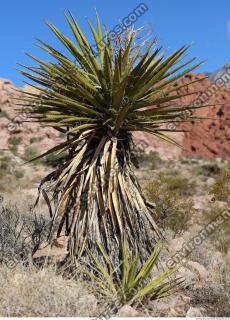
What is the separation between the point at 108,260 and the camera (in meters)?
5.88

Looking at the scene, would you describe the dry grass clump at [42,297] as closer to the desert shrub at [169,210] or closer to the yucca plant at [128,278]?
the yucca plant at [128,278]

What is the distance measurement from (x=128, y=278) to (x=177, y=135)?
3695 centimetres

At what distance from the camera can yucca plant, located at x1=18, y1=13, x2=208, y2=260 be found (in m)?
6.05

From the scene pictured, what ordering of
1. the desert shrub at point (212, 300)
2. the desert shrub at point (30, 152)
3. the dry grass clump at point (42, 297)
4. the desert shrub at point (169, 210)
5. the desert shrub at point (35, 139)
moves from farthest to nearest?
1. the desert shrub at point (35, 139)
2. the desert shrub at point (30, 152)
3. the desert shrub at point (169, 210)
4. the desert shrub at point (212, 300)
5. the dry grass clump at point (42, 297)

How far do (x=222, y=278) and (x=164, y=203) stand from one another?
4657mm

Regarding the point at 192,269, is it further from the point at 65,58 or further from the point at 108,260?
the point at 65,58

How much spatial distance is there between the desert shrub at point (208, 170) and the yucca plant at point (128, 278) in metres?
21.3

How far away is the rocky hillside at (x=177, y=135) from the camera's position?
30797 millimetres

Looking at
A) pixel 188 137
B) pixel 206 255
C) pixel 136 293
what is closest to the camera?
pixel 136 293

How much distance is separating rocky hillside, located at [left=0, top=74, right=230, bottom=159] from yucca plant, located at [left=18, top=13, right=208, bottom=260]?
22.8 metres

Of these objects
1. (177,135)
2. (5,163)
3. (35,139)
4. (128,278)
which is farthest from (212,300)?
(177,135)

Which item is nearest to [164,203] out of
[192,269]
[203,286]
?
[192,269]

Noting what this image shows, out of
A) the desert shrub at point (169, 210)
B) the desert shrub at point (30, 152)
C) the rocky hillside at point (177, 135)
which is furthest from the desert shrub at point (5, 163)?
the desert shrub at point (169, 210)

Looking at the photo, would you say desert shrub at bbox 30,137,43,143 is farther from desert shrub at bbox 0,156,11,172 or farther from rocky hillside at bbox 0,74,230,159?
desert shrub at bbox 0,156,11,172
